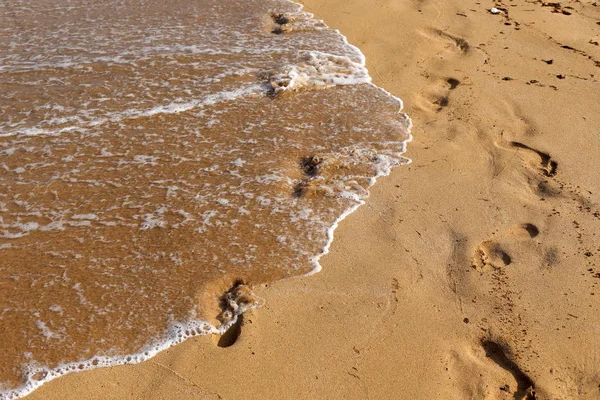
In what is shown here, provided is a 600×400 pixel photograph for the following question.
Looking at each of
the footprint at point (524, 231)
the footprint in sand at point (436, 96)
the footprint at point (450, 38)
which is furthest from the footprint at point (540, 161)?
the footprint at point (450, 38)

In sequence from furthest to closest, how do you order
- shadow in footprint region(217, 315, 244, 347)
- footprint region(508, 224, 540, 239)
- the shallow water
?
footprint region(508, 224, 540, 239), the shallow water, shadow in footprint region(217, 315, 244, 347)

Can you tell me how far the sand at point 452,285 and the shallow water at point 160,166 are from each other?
20 centimetres

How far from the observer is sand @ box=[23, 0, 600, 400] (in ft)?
8.96

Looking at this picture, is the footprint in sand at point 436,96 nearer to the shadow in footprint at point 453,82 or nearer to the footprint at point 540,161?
the shadow in footprint at point 453,82

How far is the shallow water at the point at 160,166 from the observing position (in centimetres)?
307

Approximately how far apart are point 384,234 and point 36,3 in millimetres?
5320

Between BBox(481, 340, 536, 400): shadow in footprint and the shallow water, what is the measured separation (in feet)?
3.73

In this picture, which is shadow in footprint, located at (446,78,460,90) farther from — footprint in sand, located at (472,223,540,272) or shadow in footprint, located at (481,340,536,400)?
shadow in footprint, located at (481,340,536,400)

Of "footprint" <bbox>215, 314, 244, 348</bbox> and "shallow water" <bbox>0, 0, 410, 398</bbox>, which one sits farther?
"shallow water" <bbox>0, 0, 410, 398</bbox>

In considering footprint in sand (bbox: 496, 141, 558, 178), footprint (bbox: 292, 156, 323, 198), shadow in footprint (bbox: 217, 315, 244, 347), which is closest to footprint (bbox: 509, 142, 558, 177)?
footprint in sand (bbox: 496, 141, 558, 178)

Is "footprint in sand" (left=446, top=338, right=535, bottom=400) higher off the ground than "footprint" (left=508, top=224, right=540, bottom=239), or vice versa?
"footprint" (left=508, top=224, right=540, bottom=239)

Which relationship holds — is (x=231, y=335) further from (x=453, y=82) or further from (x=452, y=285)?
(x=453, y=82)

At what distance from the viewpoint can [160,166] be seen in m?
4.03

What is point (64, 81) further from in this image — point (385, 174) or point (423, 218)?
point (423, 218)
